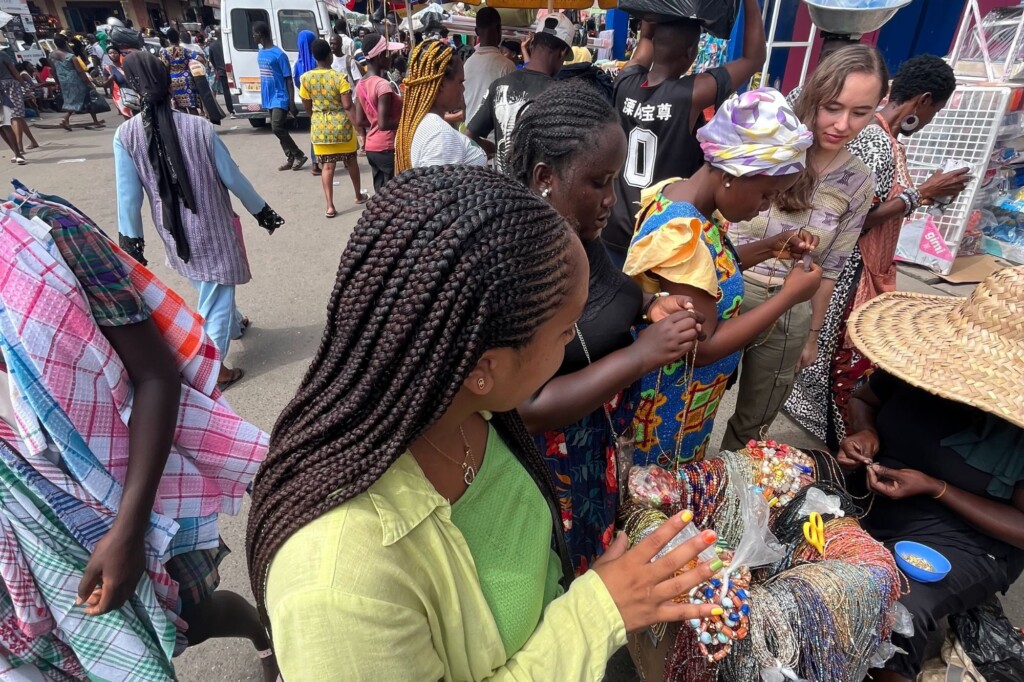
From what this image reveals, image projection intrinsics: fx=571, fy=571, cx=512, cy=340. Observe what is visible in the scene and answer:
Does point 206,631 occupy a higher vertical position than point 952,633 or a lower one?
higher

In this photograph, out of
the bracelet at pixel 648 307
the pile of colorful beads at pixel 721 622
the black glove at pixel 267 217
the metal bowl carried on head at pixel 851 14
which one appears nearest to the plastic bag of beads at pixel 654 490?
the pile of colorful beads at pixel 721 622

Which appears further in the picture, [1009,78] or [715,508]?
[1009,78]

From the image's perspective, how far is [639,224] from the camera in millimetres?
1897

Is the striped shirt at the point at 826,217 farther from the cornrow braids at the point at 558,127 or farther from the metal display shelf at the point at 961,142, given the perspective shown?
the metal display shelf at the point at 961,142

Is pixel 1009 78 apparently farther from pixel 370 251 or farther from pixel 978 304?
pixel 370 251

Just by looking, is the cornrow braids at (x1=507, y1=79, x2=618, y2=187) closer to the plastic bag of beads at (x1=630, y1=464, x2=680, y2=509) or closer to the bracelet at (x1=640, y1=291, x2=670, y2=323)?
the bracelet at (x1=640, y1=291, x2=670, y2=323)

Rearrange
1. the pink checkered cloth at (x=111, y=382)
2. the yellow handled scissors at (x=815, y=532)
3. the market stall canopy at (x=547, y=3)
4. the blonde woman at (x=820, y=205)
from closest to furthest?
the pink checkered cloth at (x=111, y=382)
the yellow handled scissors at (x=815, y=532)
the blonde woman at (x=820, y=205)
the market stall canopy at (x=547, y=3)

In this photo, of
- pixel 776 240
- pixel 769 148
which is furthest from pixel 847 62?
pixel 769 148

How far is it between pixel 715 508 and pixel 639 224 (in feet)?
3.08

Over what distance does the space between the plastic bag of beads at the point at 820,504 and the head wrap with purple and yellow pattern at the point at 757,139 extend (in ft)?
3.33

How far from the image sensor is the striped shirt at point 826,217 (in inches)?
94.6

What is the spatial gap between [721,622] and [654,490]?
416 millimetres

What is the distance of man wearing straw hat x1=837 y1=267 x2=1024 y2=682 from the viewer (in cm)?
160

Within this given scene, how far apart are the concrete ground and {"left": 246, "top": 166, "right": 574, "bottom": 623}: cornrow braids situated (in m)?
1.68
